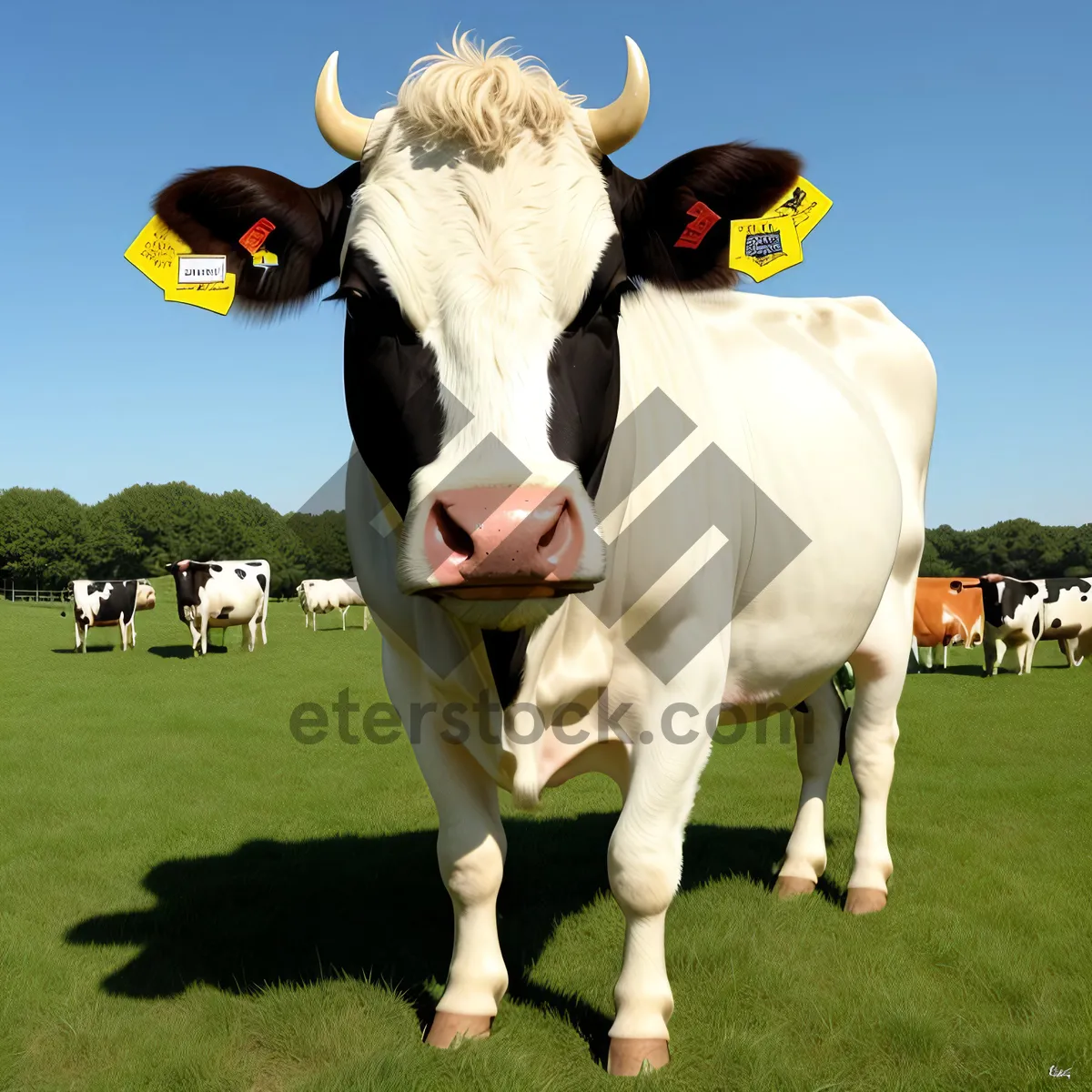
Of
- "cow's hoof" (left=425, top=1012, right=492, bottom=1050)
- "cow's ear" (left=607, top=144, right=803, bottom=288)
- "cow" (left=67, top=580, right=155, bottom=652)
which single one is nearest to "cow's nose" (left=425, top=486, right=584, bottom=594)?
"cow's ear" (left=607, top=144, right=803, bottom=288)

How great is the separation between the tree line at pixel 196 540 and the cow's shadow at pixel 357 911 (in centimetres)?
6061

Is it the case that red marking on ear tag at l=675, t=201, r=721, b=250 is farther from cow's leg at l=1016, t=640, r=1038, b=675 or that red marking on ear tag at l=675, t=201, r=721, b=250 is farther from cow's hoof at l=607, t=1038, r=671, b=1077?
cow's leg at l=1016, t=640, r=1038, b=675

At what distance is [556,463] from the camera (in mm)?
2287

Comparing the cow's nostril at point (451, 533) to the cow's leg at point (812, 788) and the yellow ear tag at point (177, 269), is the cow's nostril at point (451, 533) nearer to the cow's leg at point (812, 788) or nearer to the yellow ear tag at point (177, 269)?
the yellow ear tag at point (177, 269)

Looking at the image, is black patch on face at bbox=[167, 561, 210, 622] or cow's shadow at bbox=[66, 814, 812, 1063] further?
black patch on face at bbox=[167, 561, 210, 622]

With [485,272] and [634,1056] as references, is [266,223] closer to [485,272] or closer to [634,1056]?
[485,272]

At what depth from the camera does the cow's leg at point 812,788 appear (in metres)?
4.94

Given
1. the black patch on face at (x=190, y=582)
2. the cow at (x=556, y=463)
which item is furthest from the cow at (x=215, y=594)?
the cow at (x=556, y=463)

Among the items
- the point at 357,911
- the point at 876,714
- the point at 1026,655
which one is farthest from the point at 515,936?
the point at 1026,655

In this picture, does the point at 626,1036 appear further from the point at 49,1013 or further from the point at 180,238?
the point at 180,238

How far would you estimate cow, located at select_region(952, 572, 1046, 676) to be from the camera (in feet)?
60.2

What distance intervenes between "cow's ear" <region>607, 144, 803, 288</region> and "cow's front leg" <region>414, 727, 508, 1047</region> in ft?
6.14

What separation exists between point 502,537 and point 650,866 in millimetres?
1469

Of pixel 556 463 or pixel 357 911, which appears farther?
pixel 357 911
